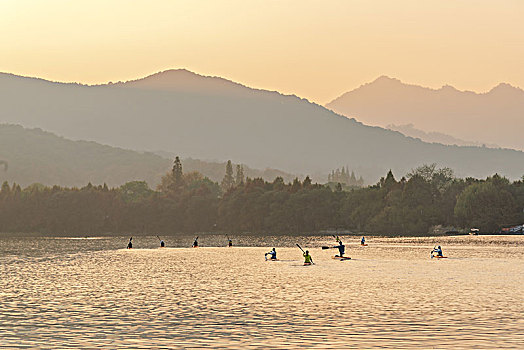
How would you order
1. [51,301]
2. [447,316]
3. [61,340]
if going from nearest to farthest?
[61,340], [447,316], [51,301]

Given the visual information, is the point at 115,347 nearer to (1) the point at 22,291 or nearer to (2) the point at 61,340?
(2) the point at 61,340

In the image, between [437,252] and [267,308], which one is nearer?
[267,308]

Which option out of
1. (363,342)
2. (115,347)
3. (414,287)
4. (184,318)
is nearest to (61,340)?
(115,347)

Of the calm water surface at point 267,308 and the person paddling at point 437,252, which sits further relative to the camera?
the person paddling at point 437,252

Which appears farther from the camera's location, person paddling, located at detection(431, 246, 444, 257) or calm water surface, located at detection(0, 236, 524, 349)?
person paddling, located at detection(431, 246, 444, 257)

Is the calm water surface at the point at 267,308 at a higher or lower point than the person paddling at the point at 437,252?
lower

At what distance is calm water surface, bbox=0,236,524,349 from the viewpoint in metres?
44.4

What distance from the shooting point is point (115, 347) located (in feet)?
138

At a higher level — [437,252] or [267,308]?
[437,252]

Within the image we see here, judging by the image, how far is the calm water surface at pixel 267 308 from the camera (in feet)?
146

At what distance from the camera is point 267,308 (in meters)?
59.8

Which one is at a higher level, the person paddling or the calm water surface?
the person paddling

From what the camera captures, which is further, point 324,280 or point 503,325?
point 324,280

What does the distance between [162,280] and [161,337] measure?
44544mm
